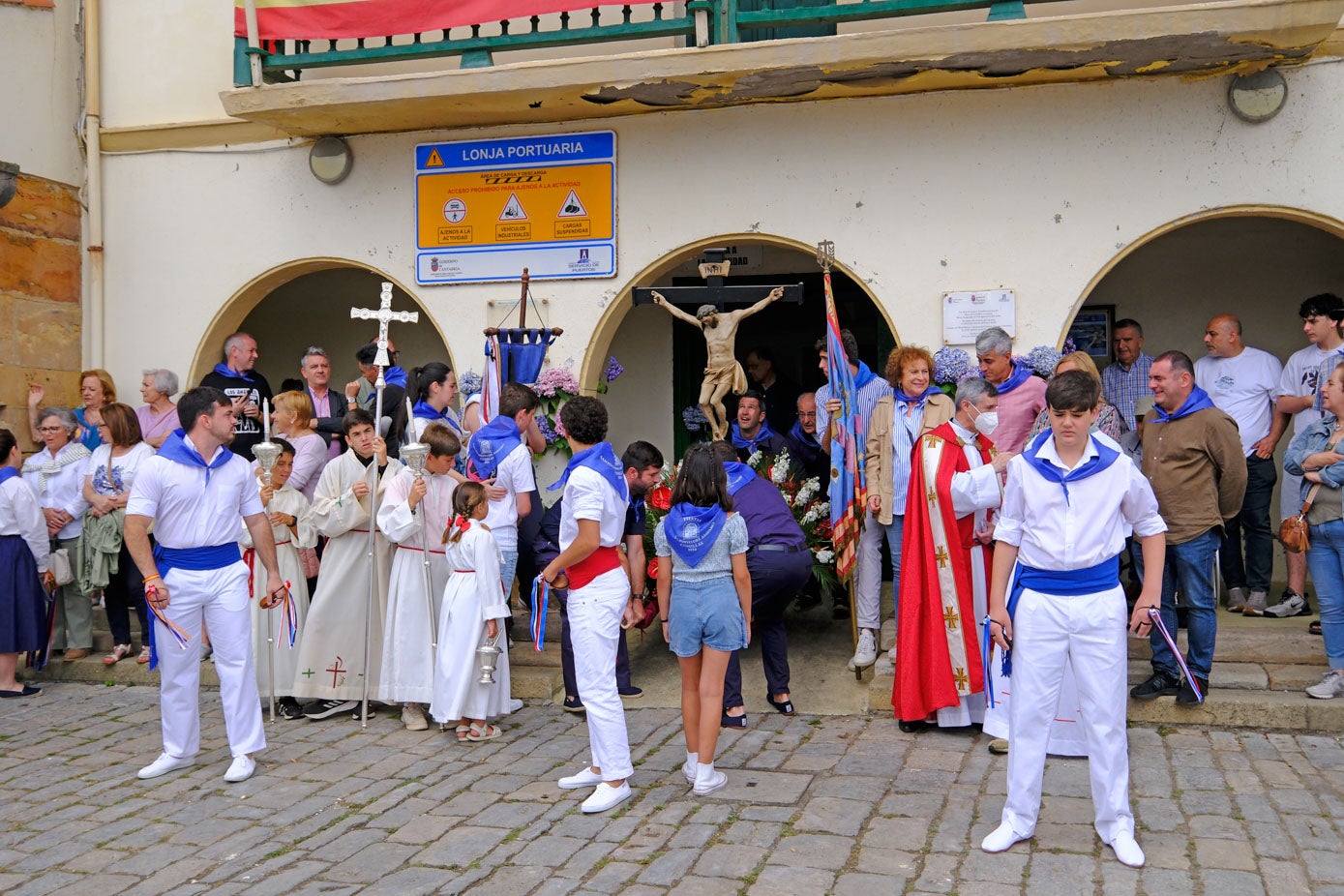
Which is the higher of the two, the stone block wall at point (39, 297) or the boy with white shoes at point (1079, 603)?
the stone block wall at point (39, 297)

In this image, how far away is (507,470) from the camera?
687 cm

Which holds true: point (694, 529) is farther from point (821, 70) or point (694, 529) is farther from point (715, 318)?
point (821, 70)

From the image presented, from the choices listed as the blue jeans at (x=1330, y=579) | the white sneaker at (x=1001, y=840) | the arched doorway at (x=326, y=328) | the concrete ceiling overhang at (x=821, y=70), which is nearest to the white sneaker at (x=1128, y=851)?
the white sneaker at (x=1001, y=840)

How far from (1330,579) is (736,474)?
3059 mm

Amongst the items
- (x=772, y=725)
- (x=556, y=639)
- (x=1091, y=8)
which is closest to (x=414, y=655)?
(x=556, y=639)

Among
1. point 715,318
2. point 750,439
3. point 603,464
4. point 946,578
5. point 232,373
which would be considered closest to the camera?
point 603,464

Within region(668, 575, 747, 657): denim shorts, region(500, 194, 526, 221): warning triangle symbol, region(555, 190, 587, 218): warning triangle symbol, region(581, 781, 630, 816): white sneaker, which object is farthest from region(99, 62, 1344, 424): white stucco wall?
region(581, 781, 630, 816): white sneaker

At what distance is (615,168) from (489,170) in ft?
3.16

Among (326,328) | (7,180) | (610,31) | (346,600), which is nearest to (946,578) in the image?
(346,600)

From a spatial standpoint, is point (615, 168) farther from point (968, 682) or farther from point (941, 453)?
point (968, 682)

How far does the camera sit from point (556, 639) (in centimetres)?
792

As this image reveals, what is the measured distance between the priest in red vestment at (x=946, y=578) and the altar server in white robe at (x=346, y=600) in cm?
300

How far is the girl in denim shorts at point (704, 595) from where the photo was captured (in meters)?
5.41

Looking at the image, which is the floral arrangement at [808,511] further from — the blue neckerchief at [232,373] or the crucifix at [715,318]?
the blue neckerchief at [232,373]
